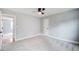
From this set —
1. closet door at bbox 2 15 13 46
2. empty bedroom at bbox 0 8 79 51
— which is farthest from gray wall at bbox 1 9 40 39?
closet door at bbox 2 15 13 46

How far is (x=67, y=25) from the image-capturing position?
153 cm

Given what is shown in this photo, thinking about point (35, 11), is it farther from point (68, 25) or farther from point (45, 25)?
point (68, 25)

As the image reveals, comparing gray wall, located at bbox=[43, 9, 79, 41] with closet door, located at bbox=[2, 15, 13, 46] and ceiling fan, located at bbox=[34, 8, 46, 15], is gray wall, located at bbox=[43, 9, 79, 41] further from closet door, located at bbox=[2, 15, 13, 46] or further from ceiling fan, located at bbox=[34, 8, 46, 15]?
closet door, located at bbox=[2, 15, 13, 46]

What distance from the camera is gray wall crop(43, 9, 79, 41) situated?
59.3 inches

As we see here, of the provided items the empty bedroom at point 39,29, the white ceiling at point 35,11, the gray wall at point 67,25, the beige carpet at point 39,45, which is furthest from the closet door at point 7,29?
the gray wall at point 67,25

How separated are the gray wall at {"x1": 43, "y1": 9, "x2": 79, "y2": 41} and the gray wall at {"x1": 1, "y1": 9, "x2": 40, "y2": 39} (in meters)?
0.50

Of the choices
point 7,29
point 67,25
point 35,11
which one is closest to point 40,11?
point 35,11

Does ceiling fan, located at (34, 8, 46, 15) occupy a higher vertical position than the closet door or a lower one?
higher

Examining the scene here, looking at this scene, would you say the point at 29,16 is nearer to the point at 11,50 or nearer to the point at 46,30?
the point at 46,30

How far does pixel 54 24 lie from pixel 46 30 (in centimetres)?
25

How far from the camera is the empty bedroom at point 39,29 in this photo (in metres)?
1.48

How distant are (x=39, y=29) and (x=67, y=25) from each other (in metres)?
0.68

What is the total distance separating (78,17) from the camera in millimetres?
1510

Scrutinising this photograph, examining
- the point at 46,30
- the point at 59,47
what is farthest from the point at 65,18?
the point at 59,47
